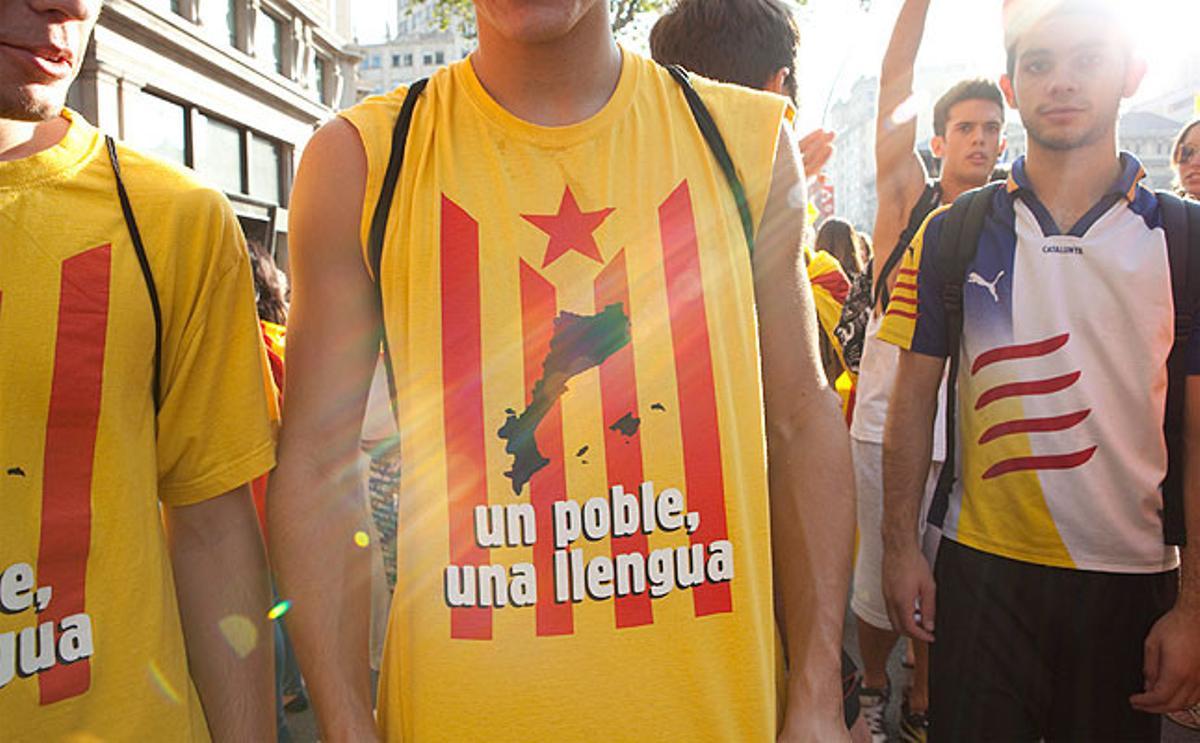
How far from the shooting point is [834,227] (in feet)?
22.8

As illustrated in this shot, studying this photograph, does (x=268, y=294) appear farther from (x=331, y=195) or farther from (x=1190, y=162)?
(x=1190, y=162)

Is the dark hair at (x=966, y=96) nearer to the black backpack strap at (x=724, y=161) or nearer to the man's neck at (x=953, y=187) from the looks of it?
the man's neck at (x=953, y=187)

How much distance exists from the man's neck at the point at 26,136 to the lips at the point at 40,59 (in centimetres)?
9

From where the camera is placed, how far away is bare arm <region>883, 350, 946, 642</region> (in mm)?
2527

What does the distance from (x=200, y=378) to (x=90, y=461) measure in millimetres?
208

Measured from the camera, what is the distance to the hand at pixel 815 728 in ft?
4.58

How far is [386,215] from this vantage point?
1.38 meters

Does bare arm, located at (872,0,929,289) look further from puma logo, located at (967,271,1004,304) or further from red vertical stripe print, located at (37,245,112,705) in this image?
red vertical stripe print, located at (37,245,112,705)

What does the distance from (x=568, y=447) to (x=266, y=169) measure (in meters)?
24.6

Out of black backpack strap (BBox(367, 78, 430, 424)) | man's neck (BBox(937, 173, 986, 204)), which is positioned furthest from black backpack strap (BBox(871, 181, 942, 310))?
black backpack strap (BBox(367, 78, 430, 424))

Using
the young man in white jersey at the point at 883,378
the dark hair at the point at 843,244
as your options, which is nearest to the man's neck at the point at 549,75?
the young man in white jersey at the point at 883,378

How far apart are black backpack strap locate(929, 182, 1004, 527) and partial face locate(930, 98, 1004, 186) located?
1.85 m

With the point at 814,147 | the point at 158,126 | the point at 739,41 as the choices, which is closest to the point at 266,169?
the point at 158,126

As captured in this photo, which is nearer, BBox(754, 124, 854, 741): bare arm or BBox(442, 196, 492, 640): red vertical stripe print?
BBox(442, 196, 492, 640): red vertical stripe print
